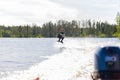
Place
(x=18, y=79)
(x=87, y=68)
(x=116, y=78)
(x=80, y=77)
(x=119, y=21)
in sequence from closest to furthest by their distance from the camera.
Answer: (x=116, y=78)
(x=80, y=77)
(x=87, y=68)
(x=18, y=79)
(x=119, y=21)

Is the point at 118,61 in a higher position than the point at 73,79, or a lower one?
higher

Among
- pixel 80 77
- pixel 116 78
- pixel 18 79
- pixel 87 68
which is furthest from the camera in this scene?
pixel 18 79

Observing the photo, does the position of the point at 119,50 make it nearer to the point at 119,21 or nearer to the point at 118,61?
the point at 118,61

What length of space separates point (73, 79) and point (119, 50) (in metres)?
3.69

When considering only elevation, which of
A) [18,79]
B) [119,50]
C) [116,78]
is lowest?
[18,79]

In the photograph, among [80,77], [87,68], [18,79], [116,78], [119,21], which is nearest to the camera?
[116,78]

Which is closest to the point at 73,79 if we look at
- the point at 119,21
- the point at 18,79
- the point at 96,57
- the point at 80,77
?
the point at 80,77

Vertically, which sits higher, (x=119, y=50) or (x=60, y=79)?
(x=119, y=50)

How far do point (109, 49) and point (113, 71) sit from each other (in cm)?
48

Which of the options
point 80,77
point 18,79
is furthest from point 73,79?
point 18,79

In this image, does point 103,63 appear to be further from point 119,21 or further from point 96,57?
point 119,21

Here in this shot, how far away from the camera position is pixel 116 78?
22.4ft

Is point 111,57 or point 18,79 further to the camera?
point 18,79

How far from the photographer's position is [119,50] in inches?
282
